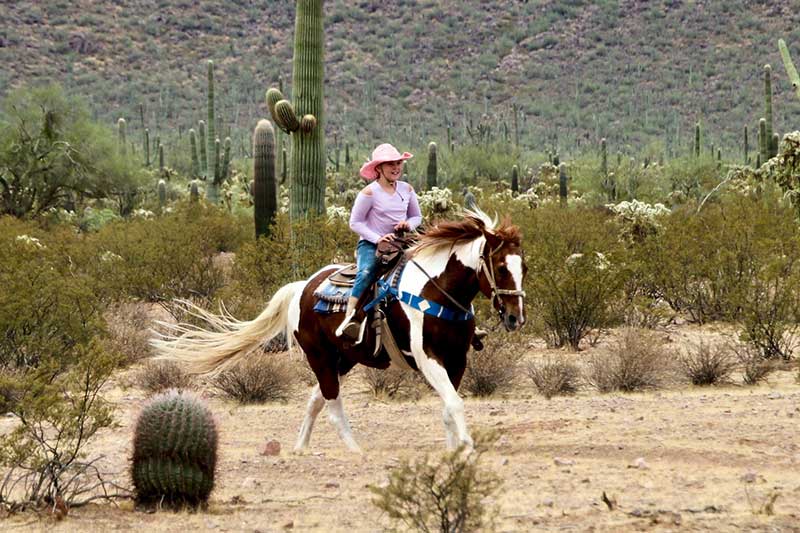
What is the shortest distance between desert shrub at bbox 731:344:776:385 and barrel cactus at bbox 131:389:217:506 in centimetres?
720

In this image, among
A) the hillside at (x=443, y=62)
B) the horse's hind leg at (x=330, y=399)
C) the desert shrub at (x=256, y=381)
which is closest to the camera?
the horse's hind leg at (x=330, y=399)

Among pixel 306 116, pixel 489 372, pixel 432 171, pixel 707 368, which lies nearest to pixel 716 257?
pixel 707 368

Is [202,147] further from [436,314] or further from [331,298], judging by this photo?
[436,314]

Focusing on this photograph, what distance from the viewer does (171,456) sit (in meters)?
7.62

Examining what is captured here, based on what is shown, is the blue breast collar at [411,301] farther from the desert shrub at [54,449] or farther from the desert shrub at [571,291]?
the desert shrub at [571,291]

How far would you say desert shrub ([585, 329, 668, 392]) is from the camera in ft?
41.8

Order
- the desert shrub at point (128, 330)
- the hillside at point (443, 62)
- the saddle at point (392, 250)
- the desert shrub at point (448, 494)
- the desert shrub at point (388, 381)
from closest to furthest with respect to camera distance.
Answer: the desert shrub at point (448, 494) → the saddle at point (392, 250) → the desert shrub at point (388, 381) → the desert shrub at point (128, 330) → the hillside at point (443, 62)

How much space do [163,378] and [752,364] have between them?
6.47 m

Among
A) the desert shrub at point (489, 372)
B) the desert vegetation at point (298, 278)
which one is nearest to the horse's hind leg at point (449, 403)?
the desert vegetation at point (298, 278)

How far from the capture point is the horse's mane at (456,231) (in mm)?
8617

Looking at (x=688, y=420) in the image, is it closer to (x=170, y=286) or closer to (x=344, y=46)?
(x=170, y=286)

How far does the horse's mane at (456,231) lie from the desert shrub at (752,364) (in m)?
5.37

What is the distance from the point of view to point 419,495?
20.4ft

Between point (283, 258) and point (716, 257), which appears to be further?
point (283, 258)
